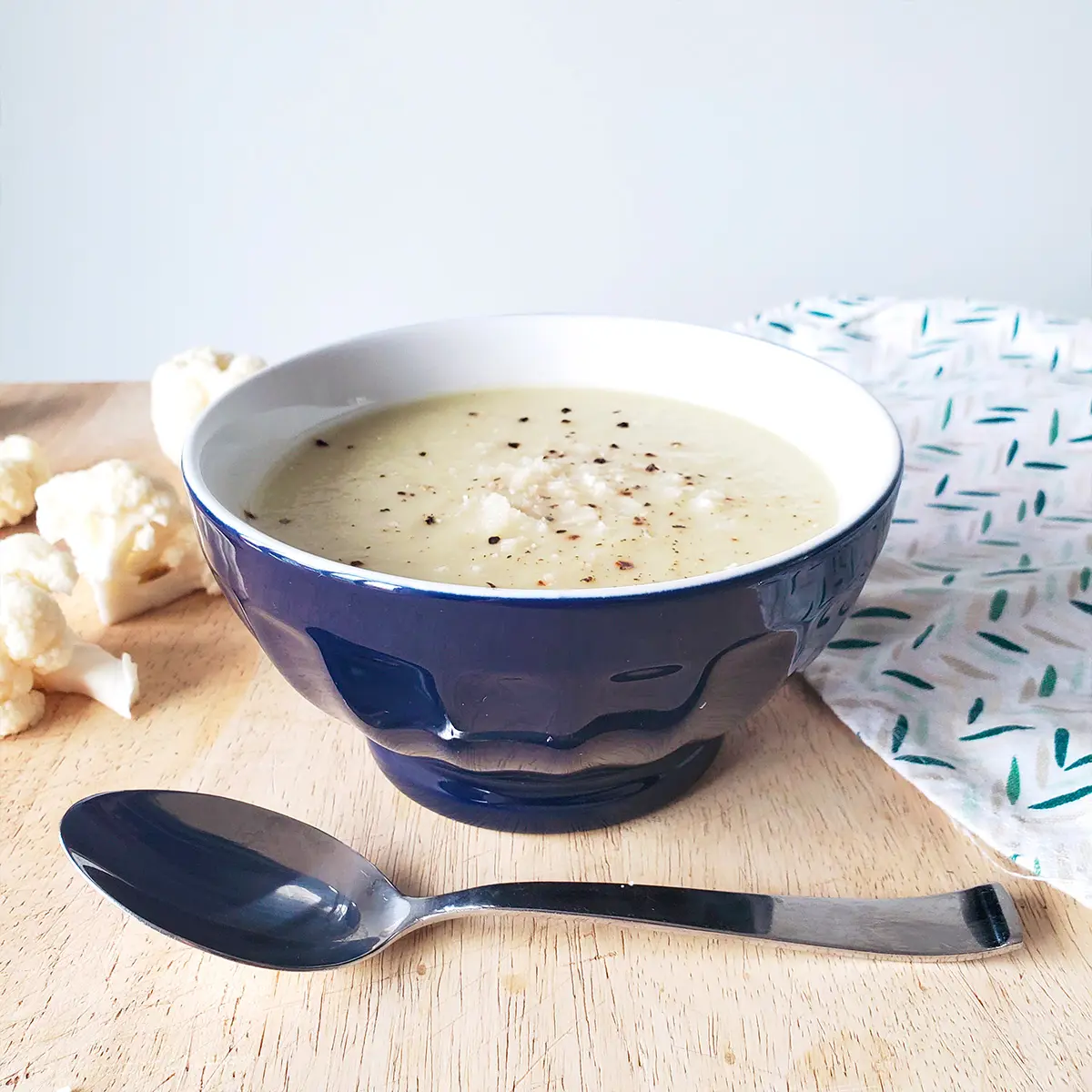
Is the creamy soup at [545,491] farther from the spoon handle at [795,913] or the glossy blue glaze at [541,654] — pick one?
Result: the spoon handle at [795,913]

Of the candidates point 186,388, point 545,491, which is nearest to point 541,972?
point 545,491

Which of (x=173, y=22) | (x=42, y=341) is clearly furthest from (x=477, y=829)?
(x=42, y=341)

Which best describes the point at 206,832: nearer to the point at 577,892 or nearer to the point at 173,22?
the point at 577,892

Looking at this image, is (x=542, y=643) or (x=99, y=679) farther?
(x=99, y=679)

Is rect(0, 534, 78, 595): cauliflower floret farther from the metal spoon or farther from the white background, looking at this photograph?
the white background

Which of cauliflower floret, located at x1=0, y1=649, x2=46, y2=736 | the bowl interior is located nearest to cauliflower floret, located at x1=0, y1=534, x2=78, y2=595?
cauliflower floret, located at x1=0, y1=649, x2=46, y2=736

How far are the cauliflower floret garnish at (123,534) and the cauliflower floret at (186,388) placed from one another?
0.17 metres

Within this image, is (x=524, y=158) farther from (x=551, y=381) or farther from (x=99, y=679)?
(x=99, y=679)

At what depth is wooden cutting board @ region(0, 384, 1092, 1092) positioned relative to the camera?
636 mm

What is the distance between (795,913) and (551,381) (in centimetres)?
53

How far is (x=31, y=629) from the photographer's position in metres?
0.92

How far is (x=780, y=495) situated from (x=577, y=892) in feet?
1.08

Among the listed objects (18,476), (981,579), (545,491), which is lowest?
(981,579)

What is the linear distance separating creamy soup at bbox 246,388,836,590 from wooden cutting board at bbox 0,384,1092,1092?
18 centimetres
